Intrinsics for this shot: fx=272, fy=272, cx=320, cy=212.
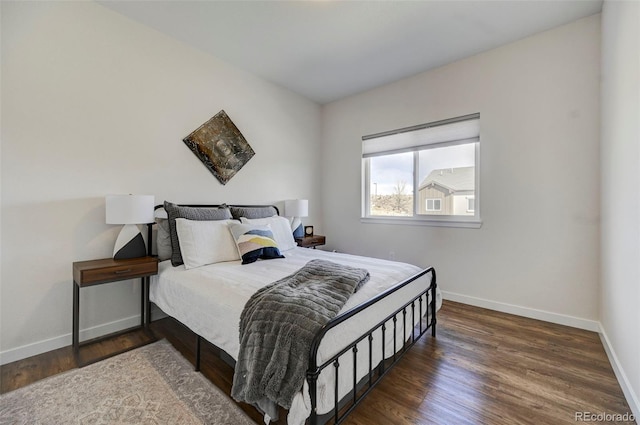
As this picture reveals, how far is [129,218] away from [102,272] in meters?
0.44

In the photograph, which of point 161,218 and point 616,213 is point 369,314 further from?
point 161,218

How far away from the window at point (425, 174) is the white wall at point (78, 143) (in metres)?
2.30

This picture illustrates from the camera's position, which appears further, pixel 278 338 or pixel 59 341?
pixel 59 341

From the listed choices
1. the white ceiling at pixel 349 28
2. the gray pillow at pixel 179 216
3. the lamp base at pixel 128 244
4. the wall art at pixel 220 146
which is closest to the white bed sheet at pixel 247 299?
the gray pillow at pixel 179 216

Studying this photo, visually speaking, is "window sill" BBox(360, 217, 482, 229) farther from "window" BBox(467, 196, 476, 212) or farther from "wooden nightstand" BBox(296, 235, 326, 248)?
"wooden nightstand" BBox(296, 235, 326, 248)

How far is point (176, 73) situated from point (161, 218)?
1.55m

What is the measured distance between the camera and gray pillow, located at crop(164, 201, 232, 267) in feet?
7.79

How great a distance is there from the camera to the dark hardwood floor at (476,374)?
5.04ft

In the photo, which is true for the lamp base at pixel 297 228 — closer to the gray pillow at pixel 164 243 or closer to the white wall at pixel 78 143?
the white wall at pixel 78 143

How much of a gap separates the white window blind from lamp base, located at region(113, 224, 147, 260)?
309 centimetres

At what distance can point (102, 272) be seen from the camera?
2.06 meters

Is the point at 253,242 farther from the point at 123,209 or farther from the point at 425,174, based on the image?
the point at 425,174


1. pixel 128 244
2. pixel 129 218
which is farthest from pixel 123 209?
pixel 128 244

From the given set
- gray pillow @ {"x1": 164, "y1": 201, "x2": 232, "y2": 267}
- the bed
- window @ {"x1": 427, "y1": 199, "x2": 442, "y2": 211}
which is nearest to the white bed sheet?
the bed
